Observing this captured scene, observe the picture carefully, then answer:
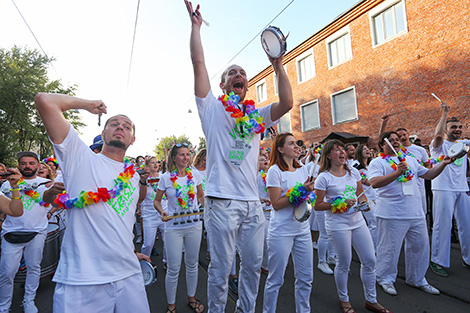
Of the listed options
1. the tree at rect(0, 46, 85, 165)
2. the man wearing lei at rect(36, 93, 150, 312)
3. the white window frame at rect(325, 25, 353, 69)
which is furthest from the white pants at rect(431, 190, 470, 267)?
the tree at rect(0, 46, 85, 165)

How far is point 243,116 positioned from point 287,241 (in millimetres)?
1627

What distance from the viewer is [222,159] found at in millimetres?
2246

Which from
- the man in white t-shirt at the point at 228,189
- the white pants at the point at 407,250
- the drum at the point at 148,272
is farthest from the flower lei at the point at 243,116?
the white pants at the point at 407,250

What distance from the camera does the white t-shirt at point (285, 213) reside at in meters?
3.19

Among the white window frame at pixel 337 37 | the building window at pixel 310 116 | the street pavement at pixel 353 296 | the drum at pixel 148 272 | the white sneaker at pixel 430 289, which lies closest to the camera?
the drum at pixel 148 272

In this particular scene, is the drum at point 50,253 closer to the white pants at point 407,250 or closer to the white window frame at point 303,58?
the white pants at point 407,250

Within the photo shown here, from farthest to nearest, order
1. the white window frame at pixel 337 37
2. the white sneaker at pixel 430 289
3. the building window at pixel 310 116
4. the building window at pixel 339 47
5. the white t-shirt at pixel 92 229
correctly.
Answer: the building window at pixel 310 116
the building window at pixel 339 47
the white window frame at pixel 337 37
the white sneaker at pixel 430 289
the white t-shirt at pixel 92 229

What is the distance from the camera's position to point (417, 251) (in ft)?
13.4

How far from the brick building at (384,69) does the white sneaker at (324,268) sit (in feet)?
32.6

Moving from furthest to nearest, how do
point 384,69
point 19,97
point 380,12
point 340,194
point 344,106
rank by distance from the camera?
1. point 19,97
2. point 344,106
3. point 380,12
4. point 384,69
5. point 340,194

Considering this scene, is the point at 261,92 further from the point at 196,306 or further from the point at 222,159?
the point at 222,159

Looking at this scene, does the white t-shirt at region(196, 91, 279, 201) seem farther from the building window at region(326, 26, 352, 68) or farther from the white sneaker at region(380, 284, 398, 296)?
the building window at region(326, 26, 352, 68)

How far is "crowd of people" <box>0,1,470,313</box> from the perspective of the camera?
212 centimetres

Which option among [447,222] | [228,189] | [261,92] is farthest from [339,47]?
[228,189]
